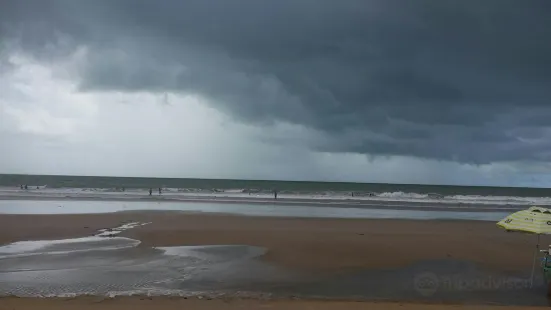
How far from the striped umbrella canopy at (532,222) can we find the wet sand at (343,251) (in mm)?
1544

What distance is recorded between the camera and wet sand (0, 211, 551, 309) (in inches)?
378

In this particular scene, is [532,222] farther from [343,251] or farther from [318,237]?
[318,237]

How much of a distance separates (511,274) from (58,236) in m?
16.1

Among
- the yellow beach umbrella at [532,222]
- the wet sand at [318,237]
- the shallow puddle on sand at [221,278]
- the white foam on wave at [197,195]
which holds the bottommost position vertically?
the shallow puddle on sand at [221,278]

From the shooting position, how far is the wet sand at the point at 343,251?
9.60 meters

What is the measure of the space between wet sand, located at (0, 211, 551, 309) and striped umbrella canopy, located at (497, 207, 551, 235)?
154 cm

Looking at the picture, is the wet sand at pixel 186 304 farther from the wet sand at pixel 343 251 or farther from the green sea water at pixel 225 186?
the green sea water at pixel 225 186

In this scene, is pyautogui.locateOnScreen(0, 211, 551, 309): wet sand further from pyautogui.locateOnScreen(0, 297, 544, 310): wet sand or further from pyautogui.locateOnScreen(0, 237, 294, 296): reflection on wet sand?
pyautogui.locateOnScreen(0, 237, 294, 296): reflection on wet sand

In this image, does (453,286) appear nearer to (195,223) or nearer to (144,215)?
(195,223)

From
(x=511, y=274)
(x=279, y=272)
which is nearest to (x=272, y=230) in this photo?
(x=279, y=272)

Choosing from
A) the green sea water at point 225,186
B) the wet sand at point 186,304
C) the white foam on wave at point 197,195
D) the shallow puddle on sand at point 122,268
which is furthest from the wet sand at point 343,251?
the green sea water at point 225,186

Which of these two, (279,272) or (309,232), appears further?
(309,232)

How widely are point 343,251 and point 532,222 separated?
6448 millimetres

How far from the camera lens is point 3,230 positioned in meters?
18.6
